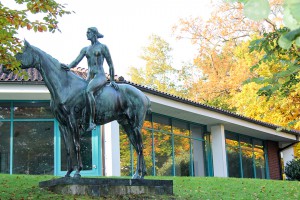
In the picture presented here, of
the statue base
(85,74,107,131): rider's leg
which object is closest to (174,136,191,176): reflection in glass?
the statue base

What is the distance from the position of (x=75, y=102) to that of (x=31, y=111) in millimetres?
10505

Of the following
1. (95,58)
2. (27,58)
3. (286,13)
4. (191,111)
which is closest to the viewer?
(286,13)

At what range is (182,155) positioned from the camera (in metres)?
24.4

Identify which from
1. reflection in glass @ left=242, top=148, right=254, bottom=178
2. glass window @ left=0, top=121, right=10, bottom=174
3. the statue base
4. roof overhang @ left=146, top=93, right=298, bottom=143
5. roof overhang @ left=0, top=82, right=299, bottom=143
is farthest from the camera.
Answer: reflection in glass @ left=242, top=148, right=254, bottom=178

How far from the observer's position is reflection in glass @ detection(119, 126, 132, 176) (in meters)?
21.1

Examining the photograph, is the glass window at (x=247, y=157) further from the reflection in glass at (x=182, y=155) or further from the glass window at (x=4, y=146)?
the glass window at (x=4, y=146)

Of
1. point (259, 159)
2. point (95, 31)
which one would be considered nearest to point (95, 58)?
point (95, 31)

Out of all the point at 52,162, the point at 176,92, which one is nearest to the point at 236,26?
the point at 176,92

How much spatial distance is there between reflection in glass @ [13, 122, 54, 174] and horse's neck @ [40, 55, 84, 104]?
10284 millimetres

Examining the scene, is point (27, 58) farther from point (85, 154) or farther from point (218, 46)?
point (218, 46)

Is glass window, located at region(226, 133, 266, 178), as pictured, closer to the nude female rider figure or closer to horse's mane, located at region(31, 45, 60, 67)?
the nude female rider figure

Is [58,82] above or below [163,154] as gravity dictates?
above

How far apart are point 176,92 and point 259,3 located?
47.0m

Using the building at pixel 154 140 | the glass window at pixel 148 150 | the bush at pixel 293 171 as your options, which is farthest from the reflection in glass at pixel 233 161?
the glass window at pixel 148 150
